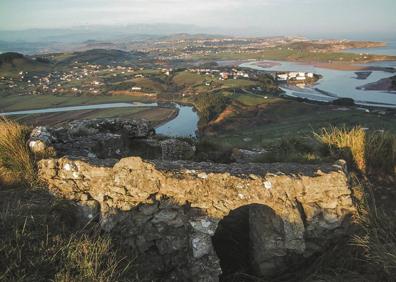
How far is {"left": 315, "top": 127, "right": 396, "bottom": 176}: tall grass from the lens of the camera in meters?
9.29

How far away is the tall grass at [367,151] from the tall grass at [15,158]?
24.6ft

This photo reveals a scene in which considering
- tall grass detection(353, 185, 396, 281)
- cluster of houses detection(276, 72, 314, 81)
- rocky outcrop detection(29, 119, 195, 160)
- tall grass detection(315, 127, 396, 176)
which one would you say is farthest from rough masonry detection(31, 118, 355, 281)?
cluster of houses detection(276, 72, 314, 81)

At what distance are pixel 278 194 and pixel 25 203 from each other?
14.5 feet

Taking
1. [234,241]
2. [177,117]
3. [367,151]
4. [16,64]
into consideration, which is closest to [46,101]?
[177,117]

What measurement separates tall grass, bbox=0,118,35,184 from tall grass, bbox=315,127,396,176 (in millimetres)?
7511

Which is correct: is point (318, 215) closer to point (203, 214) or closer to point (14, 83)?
point (203, 214)

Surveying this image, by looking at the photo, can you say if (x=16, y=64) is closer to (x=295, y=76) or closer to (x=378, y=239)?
(x=295, y=76)

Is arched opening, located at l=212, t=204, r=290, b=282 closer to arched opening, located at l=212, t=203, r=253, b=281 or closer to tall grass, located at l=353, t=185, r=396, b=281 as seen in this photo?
arched opening, located at l=212, t=203, r=253, b=281

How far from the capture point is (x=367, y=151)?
956 cm

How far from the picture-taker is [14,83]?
361 ft

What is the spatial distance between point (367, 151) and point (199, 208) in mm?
5417

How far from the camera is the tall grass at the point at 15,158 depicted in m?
7.33

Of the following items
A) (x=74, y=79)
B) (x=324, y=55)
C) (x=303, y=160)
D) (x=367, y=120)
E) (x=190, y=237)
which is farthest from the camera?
(x=324, y=55)

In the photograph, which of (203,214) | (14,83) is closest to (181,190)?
(203,214)
